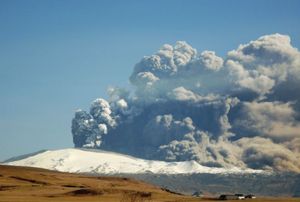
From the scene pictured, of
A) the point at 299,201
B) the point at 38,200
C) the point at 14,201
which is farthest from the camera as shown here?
the point at 299,201

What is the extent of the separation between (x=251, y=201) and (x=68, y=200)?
53643 mm

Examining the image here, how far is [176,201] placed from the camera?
640ft

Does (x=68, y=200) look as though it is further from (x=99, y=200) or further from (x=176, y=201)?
(x=176, y=201)

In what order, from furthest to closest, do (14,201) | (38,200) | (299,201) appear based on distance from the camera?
(299,201) < (38,200) < (14,201)

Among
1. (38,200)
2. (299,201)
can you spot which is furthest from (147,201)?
(299,201)

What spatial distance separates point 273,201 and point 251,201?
21.0 ft

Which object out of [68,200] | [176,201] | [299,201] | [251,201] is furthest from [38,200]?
[299,201]

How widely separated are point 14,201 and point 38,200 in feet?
42.9

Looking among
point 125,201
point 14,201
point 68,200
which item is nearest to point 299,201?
point 125,201

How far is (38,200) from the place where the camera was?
176375 mm

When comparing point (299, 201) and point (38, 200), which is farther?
point (299, 201)

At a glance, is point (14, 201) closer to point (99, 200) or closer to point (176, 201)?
point (99, 200)

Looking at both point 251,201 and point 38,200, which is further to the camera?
point 251,201

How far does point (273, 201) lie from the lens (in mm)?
191750
